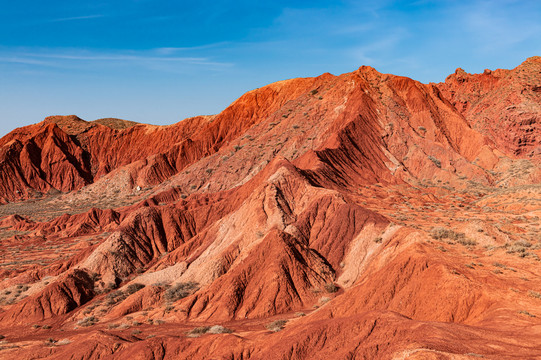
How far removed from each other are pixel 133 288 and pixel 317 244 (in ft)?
57.6

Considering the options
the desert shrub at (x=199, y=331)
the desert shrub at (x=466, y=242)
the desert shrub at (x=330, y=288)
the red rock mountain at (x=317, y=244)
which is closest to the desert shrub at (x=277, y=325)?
the red rock mountain at (x=317, y=244)

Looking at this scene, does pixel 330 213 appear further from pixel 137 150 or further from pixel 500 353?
pixel 137 150

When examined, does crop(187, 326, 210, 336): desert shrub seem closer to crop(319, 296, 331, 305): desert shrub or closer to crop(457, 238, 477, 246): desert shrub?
crop(319, 296, 331, 305): desert shrub

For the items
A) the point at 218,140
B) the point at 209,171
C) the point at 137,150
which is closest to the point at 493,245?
the point at 209,171

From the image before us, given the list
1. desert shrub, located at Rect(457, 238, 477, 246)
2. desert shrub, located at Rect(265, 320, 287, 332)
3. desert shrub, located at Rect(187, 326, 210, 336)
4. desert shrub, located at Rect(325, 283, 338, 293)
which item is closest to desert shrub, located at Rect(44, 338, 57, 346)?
desert shrub, located at Rect(187, 326, 210, 336)

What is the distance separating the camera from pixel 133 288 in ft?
130

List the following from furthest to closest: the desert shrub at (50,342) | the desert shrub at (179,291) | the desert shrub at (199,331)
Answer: the desert shrub at (179,291) → the desert shrub at (50,342) → the desert shrub at (199,331)

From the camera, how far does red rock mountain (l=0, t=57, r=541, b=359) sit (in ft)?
67.8

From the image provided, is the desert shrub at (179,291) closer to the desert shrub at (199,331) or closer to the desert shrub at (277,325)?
the desert shrub at (199,331)

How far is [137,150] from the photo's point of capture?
143750mm

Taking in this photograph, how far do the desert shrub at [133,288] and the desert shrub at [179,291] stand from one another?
171 inches

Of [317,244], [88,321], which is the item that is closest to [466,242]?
[317,244]

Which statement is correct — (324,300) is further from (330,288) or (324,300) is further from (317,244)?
(317,244)

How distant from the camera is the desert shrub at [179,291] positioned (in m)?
35.6
